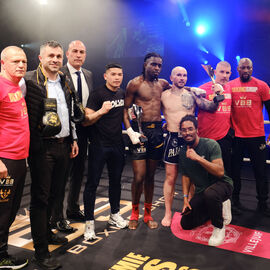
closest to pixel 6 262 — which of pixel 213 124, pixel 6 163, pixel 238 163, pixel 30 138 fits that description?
pixel 6 163

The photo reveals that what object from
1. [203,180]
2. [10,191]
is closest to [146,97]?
[203,180]

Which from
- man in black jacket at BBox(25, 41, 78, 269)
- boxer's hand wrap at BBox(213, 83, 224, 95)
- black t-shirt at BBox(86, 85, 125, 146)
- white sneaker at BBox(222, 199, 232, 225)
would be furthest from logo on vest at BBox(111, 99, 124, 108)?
white sneaker at BBox(222, 199, 232, 225)

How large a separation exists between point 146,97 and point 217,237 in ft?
4.38

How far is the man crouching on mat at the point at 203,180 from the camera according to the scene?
259 cm

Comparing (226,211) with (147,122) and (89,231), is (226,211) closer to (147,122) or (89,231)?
(147,122)

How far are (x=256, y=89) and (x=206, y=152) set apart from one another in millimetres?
975

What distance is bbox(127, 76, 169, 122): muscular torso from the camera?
2.78 meters

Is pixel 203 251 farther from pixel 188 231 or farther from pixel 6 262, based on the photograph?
pixel 6 262

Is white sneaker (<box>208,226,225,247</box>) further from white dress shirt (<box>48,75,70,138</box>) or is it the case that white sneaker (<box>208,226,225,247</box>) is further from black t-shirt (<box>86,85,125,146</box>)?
white dress shirt (<box>48,75,70,138</box>)

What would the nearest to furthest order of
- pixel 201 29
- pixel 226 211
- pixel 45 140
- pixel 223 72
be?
pixel 45 140 < pixel 226 211 < pixel 223 72 < pixel 201 29

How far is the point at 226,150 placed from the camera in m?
3.04

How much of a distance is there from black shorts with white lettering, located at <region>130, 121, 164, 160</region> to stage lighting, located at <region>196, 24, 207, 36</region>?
5540mm

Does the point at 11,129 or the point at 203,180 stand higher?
the point at 11,129

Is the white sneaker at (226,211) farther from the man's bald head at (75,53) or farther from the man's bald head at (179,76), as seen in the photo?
the man's bald head at (75,53)
